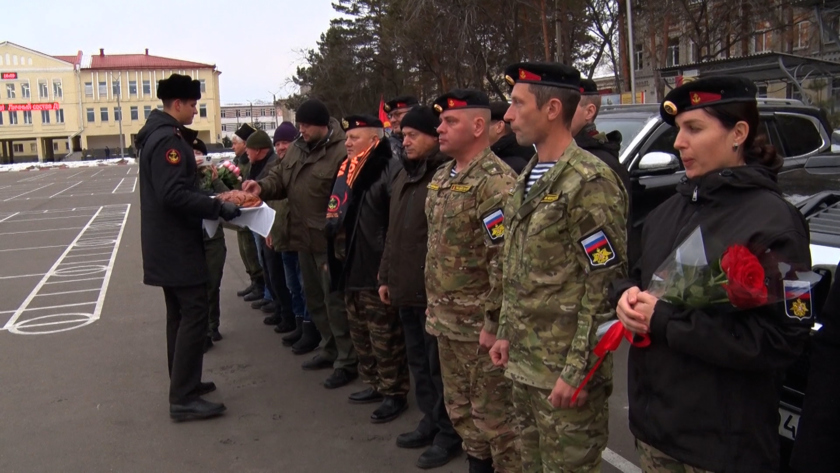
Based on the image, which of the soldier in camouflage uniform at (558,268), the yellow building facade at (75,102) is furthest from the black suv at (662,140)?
the yellow building facade at (75,102)

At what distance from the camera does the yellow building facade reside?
84.4 m

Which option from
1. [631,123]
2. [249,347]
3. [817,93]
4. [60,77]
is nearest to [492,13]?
[817,93]

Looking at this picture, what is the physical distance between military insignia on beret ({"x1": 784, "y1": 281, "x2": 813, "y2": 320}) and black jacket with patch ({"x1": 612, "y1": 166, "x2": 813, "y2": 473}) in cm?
1

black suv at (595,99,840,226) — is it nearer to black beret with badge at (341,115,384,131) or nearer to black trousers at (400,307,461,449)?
black beret with badge at (341,115,384,131)

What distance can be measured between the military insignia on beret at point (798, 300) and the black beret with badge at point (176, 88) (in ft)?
13.4

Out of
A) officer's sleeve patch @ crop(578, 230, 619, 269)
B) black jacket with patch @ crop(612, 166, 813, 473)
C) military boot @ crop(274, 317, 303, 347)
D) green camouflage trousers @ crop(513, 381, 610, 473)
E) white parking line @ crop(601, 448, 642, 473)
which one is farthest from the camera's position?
military boot @ crop(274, 317, 303, 347)

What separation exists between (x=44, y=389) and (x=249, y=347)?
1.76 meters

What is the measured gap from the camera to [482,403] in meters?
3.47

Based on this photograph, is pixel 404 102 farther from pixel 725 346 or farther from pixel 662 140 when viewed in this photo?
pixel 725 346

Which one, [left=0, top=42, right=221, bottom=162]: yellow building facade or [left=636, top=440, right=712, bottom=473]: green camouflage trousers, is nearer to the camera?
[left=636, top=440, right=712, bottom=473]: green camouflage trousers

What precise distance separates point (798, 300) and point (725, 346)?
237 millimetres

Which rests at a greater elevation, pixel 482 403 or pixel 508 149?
pixel 508 149

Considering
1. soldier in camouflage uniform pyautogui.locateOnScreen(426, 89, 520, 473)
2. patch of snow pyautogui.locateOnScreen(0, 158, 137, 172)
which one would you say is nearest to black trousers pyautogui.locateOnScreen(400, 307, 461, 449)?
soldier in camouflage uniform pyautogui.locateOnScreen(426, 89, 520, 473)

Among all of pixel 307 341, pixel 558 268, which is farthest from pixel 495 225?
pixel 307 341
